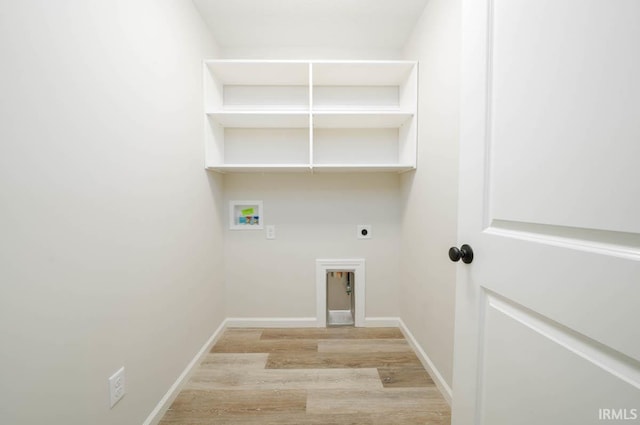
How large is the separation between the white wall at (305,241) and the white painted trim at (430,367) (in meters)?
0.31

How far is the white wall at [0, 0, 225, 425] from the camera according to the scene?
0.72 meters

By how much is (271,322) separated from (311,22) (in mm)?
2419

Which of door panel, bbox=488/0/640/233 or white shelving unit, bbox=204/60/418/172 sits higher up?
white shelving unit, bbox=204/60/418/172

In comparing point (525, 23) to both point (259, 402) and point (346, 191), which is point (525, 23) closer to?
point (346, 191)

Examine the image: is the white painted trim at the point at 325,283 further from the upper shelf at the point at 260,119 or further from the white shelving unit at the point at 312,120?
the upper shelf at the point at 260,119

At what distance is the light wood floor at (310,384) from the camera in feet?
4.55

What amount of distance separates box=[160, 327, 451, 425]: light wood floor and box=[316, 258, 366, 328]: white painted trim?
0.18 metres

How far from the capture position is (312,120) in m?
1.99

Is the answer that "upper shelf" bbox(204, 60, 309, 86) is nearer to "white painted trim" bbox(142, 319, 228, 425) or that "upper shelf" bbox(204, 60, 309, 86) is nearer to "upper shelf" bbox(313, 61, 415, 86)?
"upper shelf" bbox(313, 61, 415, 86)

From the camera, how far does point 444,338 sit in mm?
1513

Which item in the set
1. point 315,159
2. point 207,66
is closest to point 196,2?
point 207,66

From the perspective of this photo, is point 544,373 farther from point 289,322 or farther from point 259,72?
point 259,72

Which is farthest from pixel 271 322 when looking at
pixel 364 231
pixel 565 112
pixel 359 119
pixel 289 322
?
pixel 565 112

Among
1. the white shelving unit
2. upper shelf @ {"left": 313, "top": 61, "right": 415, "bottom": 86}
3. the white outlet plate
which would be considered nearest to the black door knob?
the white shelving unit
